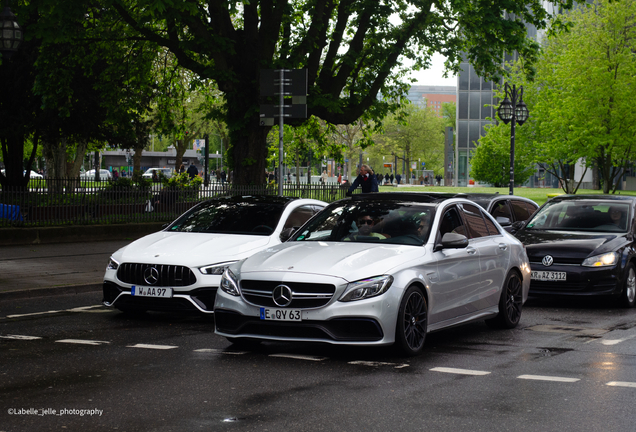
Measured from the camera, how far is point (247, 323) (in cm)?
764

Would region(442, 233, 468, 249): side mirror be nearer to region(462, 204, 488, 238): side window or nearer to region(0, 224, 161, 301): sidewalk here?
region(462, 204, 488, 238): side window

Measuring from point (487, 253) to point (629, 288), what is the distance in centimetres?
374

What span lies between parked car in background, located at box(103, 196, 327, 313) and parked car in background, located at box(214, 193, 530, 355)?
1.28 metres

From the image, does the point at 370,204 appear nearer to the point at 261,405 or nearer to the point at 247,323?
the point at 247,323

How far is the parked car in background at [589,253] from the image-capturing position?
1167 centimetres

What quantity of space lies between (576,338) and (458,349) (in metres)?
1.63

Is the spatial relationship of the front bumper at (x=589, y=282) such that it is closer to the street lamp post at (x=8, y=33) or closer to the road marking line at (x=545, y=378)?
the road marking line at (x=545, y=378)

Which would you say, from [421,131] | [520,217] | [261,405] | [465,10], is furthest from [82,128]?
→ [421,131]

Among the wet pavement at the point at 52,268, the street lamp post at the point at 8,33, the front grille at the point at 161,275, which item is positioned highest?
the street lamp post at the point at 8,33

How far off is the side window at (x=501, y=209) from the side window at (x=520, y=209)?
10.3 inches

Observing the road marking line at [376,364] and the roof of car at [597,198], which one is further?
the roof of car at [597,198]

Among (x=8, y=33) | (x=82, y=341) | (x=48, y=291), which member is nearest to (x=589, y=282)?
(x=82, y=341)

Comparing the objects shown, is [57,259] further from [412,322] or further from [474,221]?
[412,322]

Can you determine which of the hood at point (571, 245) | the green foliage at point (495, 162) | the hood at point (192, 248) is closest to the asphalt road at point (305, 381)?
the hood at point (192, 248)
